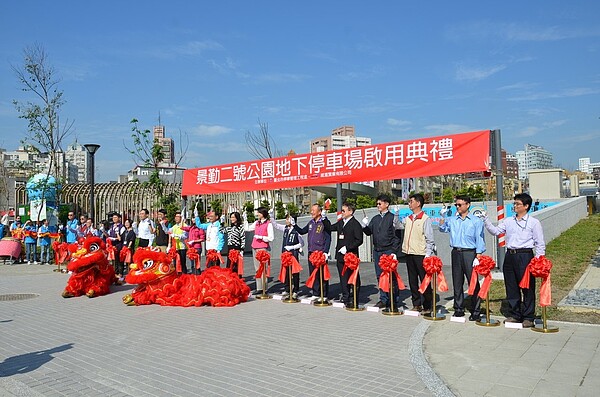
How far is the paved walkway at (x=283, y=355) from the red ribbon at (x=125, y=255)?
190 inches

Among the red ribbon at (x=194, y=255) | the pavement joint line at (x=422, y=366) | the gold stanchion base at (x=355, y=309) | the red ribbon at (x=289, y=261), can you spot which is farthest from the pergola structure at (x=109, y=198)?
the pavement joint line at (x=422, y=366)

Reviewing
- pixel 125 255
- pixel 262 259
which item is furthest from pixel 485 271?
pixel 125 255

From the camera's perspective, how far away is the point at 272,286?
1163cm

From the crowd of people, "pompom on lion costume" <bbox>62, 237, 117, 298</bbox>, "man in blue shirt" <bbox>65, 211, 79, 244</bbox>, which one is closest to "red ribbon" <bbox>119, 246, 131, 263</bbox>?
the crowd of people

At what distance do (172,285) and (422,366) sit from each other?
19.1 feet

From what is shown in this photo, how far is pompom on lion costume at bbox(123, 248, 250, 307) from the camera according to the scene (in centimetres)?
919

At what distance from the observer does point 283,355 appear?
582cm

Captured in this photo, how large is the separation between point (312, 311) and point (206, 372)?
11.5 ft

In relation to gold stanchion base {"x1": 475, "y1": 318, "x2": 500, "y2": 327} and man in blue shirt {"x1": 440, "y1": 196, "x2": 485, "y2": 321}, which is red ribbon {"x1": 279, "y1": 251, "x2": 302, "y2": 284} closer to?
man in blue shirt {"x1": 440, "y1": 196, "x2": 485, "y2": 321}

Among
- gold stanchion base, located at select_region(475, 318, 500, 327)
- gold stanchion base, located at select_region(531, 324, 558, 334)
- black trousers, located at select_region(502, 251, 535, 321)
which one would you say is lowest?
gold stanchion base, located at select_region(475, 318, 500, 327)

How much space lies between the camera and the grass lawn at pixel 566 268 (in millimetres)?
7246

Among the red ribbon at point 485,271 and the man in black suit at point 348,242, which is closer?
the red ribbon at point 485,271

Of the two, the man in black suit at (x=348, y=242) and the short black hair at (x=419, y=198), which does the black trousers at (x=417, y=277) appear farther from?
the man in black suit at (x=348, y=242)

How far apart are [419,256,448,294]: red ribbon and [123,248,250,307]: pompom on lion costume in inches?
143
